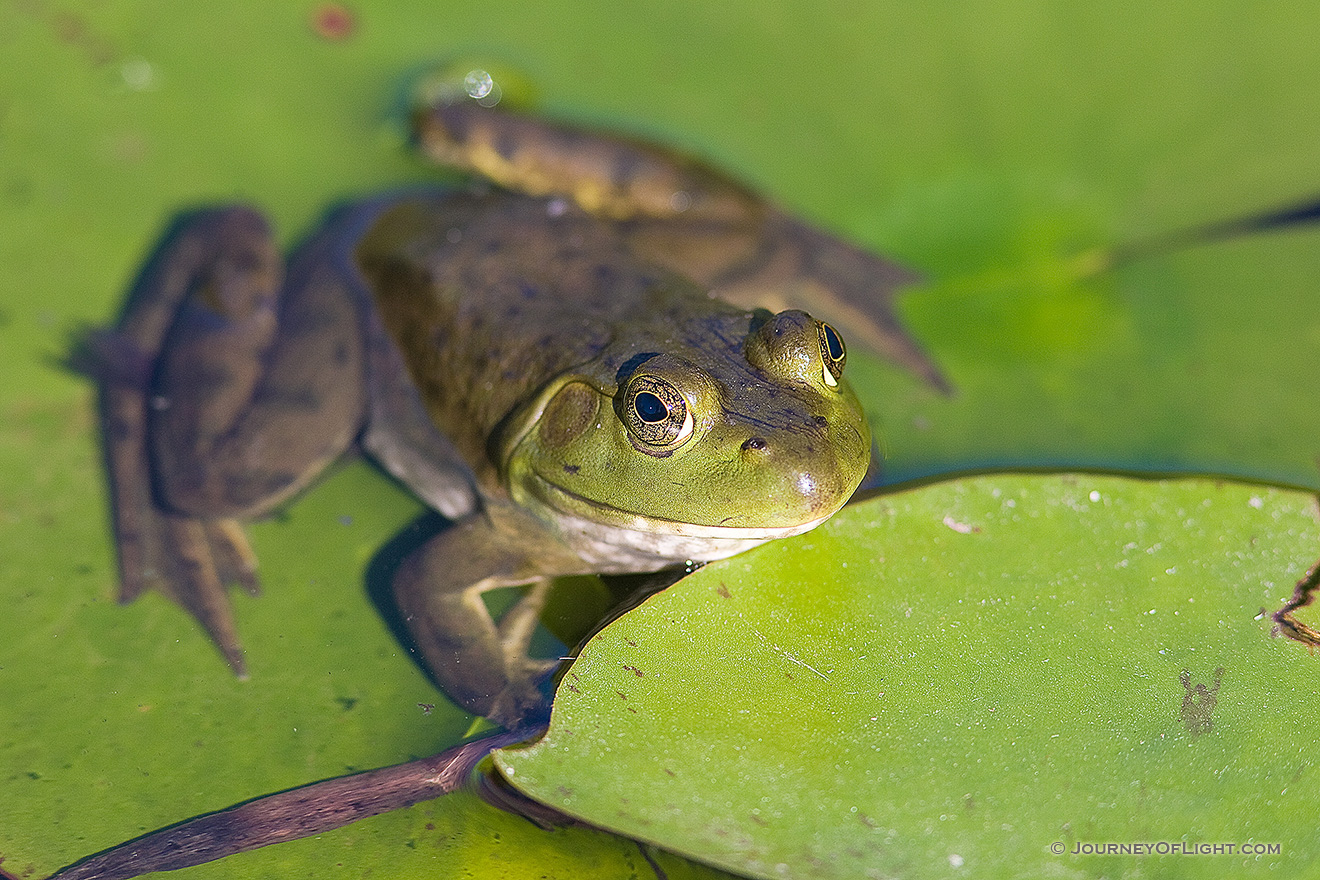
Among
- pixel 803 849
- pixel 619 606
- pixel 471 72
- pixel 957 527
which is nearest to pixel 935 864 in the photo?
pixel 803 849

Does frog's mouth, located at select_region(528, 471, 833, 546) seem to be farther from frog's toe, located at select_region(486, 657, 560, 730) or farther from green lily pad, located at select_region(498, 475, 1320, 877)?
frog's toe, located at select_region(486, 657, 560, 730)

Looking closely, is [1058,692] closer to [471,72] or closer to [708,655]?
[708,655]

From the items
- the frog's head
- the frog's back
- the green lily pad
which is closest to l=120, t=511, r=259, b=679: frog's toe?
the frog's back

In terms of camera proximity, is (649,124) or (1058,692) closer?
(1058,692)

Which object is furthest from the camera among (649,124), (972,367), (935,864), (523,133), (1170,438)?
(649,124)

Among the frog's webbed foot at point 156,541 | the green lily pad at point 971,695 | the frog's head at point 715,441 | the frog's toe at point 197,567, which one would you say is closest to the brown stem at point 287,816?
the green lily pad at point 971,695
